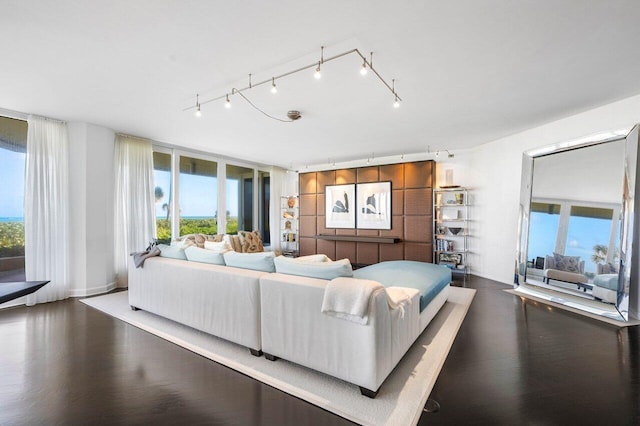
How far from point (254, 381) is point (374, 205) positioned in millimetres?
5193

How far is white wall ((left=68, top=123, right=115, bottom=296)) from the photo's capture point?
4477 mm

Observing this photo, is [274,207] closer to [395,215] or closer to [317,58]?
[395,215]

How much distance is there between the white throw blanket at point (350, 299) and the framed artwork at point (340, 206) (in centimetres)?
501

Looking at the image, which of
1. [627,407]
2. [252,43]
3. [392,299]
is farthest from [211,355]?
[627,407]

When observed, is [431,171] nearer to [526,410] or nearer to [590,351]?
[590,351]

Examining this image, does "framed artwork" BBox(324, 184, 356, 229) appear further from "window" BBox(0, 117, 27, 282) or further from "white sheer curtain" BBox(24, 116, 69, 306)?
"window" BBox(0, 117, 27, 282)

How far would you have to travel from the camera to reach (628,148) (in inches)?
137

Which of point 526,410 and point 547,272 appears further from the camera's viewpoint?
point 547,272

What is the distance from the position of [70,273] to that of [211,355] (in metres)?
3.56

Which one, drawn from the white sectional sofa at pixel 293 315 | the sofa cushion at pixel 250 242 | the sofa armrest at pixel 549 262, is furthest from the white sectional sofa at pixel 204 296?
the sofa armrest at pixel 549 262

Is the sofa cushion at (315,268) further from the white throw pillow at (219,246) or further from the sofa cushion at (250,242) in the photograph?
the sofa cushion at (250,242)

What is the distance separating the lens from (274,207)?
27.1 feet

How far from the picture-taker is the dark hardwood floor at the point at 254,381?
179 cm

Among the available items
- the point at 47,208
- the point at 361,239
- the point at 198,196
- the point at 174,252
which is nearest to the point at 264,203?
the point at 198,196
